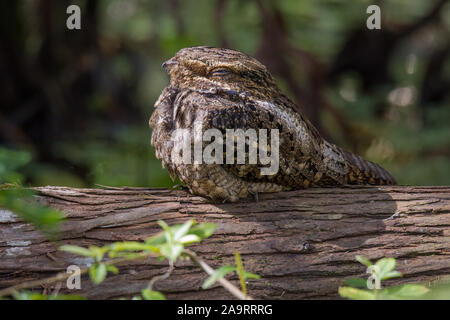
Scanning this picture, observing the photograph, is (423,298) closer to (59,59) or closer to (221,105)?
(221,105)

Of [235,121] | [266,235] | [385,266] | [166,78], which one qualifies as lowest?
[385,266]

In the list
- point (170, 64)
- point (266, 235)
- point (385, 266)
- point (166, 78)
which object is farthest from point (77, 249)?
point (166, 78)

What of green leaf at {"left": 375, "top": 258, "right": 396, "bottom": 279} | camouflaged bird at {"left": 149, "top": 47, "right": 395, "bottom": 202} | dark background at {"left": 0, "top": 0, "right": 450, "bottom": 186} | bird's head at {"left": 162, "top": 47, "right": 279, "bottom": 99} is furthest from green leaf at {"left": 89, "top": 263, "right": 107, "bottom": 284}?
dark background at {"left": 0, "top": 0, "right": 450, "bottom": 186}

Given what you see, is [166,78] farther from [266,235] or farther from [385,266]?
[385,266]

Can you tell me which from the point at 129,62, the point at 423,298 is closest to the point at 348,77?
the point at 129,62

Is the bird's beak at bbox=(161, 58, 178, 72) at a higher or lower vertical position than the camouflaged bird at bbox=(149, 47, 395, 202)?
higher

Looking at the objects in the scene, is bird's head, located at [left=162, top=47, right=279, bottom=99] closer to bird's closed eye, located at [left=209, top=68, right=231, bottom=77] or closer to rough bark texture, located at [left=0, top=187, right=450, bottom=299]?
bird's closed eye, located at [left=209, top=68, right=231, bottom=77]

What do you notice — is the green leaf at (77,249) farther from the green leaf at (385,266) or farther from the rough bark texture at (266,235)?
the green leaf at (385,266)
